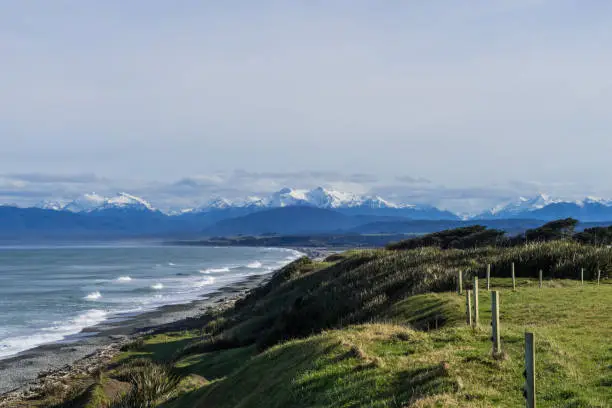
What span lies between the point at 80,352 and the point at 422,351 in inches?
1265

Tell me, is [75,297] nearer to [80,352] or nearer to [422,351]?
[80,352]

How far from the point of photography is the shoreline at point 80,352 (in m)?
30.6

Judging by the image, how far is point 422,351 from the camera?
12570 millimetres

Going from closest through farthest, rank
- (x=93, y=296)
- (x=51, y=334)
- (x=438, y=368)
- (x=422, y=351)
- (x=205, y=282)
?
(x=438, y=368) → (x=422, y=351) → (x=51, y=334) → (x=93, y=296) → (x=205, y=282)

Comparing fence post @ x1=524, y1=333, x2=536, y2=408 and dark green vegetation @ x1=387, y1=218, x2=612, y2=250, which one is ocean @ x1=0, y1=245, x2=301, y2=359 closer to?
dark green vegetation @ x1=387, y1=218, x2=612, y2=250

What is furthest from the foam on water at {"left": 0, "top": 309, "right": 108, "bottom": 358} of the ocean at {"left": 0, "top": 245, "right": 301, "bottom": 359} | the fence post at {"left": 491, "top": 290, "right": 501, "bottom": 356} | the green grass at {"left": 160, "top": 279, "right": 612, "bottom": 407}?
the fence post at {"left": 491, "top": 290, "right": 501, "bottom": 356}

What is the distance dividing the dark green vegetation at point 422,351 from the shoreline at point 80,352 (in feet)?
20.6

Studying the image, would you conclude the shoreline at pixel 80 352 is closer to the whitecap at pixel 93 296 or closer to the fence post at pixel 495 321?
the whitecap at pixel 93 296

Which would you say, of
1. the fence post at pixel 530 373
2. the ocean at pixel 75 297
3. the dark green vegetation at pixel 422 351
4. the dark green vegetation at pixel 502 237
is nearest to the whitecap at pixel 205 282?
the ocean at pixel 75 297

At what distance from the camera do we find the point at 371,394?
9.99 metres

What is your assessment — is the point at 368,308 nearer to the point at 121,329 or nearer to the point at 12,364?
the point at 12,364

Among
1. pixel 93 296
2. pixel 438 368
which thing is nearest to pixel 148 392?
pixel 438 368

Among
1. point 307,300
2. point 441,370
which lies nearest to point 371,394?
point 441,370

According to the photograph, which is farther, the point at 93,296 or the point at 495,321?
the point at 93,296
